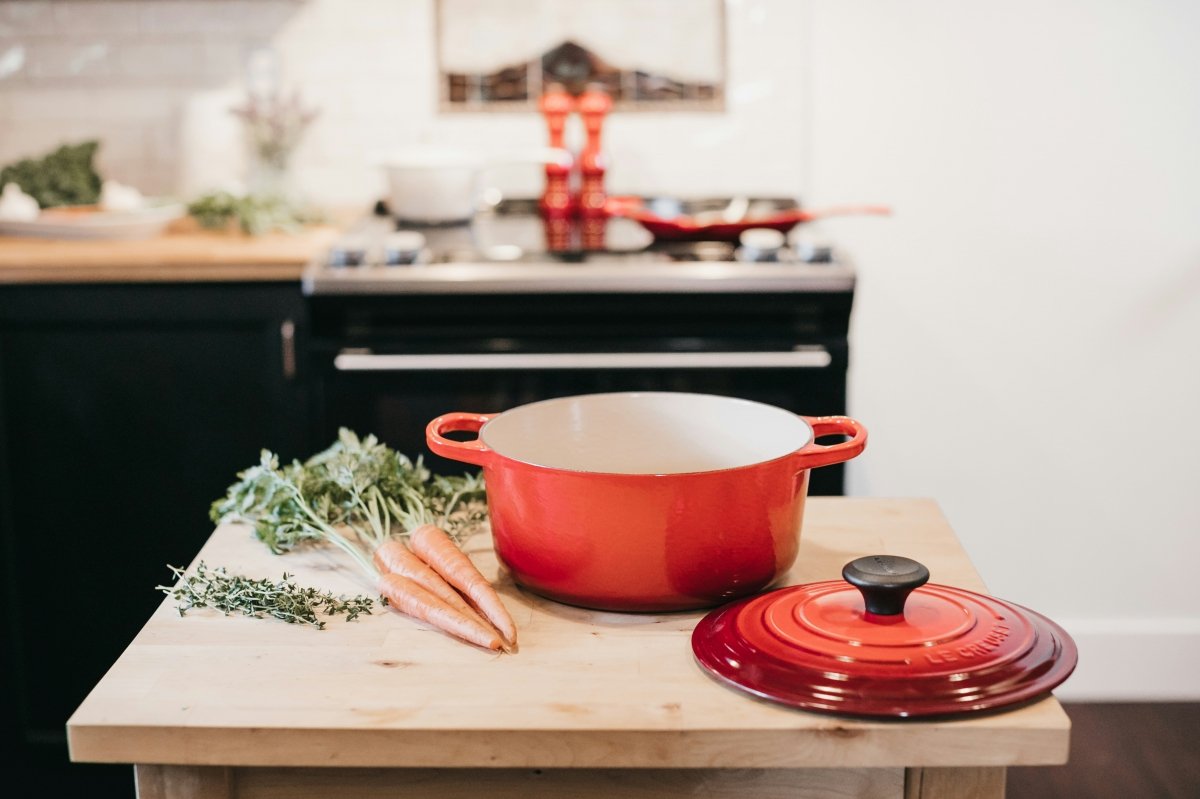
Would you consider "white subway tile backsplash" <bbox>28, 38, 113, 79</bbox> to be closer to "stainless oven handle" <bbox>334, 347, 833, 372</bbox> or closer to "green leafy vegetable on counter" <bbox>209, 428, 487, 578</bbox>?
"stainless oven handle" <bbox>334, 347, 833, 372</bbox>

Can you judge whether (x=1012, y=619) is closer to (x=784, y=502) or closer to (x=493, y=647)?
(x=784, y=502)

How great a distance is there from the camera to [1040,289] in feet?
9.98

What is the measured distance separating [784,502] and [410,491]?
0.39 m

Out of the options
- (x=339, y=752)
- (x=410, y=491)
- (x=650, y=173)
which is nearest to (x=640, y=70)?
(x=650, y=173)

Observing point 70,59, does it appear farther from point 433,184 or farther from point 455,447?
point 455,447

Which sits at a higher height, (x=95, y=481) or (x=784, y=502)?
(x=784, y=502)

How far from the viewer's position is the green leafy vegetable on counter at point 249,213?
2.71 m

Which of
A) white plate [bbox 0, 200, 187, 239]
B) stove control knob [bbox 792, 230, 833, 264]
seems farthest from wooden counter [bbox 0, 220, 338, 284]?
stove control knob [bbox 792, 230, 833, 264]

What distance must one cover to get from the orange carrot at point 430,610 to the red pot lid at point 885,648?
162 mm

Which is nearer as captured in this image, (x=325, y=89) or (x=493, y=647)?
(x=493, y=647)

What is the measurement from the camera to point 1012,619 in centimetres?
97

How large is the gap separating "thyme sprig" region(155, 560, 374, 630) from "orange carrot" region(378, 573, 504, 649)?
0.03 m

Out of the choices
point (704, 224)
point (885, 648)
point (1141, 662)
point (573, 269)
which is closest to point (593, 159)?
point (704, 224)

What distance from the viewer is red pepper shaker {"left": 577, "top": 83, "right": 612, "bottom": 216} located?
3.01 metres
